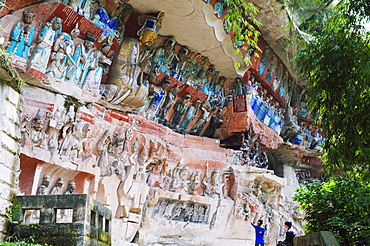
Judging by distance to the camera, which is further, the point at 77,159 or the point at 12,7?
the point at 77,159

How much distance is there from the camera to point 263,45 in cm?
1889

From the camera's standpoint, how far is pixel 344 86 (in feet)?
24.1

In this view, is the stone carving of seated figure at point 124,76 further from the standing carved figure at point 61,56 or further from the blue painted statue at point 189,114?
the blue painted statue at point 189,114

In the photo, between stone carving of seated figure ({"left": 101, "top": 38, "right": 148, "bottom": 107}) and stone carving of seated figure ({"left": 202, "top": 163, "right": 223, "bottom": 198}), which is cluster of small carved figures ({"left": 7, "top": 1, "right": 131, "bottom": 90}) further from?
stone carving of seated figure ({"left": 202, "top": 163, "right": 223, "bottom": 198})

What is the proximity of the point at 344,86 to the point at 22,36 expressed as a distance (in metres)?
7.21

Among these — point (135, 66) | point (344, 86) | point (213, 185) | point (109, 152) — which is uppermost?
point (135, 66)

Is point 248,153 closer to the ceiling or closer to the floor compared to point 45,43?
closer to the floor

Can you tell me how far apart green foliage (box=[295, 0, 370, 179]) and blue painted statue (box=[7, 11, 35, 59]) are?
636cm

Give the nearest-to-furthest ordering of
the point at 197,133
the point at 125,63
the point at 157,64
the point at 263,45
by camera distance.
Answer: the point at 125,63 < the point at 157,64 < the point at 197,133 < the point at 263,45

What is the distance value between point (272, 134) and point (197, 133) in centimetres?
471

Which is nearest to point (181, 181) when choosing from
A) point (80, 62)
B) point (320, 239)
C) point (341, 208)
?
point (80, 62)

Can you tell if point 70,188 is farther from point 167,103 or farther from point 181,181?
point 167,103

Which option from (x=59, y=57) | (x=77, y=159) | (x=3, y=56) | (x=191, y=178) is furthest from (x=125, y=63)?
(x=3, y=56)

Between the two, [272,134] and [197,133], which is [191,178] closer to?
[197,133]
